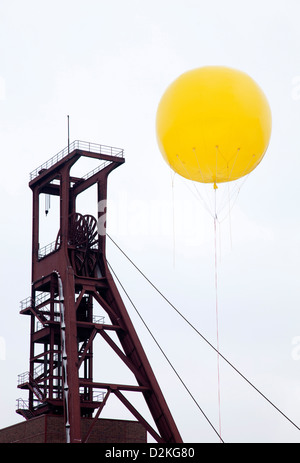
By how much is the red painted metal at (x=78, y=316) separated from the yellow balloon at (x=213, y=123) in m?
16.7

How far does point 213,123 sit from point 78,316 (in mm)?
21495

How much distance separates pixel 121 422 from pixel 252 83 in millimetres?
20257

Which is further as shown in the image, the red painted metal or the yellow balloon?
the red painted metal

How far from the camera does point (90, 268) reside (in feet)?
161

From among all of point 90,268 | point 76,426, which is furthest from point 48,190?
point 76,426

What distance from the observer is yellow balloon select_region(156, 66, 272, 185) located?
30000 millimetres

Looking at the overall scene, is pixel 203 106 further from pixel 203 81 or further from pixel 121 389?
pixel 121 389

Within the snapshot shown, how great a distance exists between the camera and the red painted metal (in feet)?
151

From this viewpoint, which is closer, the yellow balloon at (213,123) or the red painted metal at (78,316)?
the yellow balloon at (213,123)

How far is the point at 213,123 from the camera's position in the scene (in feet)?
98.0

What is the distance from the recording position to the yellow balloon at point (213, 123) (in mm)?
30000

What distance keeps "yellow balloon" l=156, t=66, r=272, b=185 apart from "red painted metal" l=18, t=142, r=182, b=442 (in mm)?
16684

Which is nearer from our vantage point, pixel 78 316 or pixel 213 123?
pixel 213 123

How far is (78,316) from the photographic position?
49719mm
